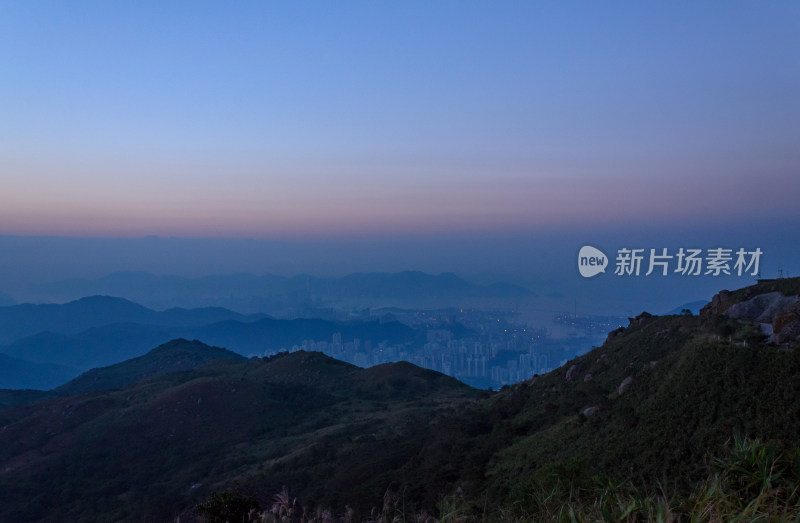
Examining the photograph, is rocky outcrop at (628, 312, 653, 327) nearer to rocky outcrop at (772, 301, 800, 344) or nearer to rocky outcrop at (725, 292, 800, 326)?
rocky outcrop at (725, 292, 800, 326)

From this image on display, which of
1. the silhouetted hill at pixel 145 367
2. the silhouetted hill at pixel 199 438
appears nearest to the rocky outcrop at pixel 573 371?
the silhouetted hill at pixel 199 438

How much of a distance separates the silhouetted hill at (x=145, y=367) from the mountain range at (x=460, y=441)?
33274 mm

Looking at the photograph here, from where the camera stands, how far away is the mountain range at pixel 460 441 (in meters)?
7.76

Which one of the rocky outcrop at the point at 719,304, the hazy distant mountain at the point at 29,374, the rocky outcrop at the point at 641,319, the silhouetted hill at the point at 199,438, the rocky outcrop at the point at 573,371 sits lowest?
the hazy distant mountain at the point at 29,374

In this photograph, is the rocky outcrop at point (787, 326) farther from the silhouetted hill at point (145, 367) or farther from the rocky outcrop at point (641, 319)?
the silhouetted hill at point (145, 367)

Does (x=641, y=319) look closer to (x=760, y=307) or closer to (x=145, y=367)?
(x=760, y=307)

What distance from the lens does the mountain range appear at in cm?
776

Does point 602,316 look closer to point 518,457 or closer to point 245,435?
point 245,435

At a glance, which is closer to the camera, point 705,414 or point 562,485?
point 562,485

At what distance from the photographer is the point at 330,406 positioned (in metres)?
49.8

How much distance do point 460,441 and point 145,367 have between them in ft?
312

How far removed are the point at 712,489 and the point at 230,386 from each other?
54.2 metres

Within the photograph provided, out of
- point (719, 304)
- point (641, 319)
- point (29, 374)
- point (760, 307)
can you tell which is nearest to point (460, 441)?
point (641, 319)

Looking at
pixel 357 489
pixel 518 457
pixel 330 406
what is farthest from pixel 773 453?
pixel 330 406
